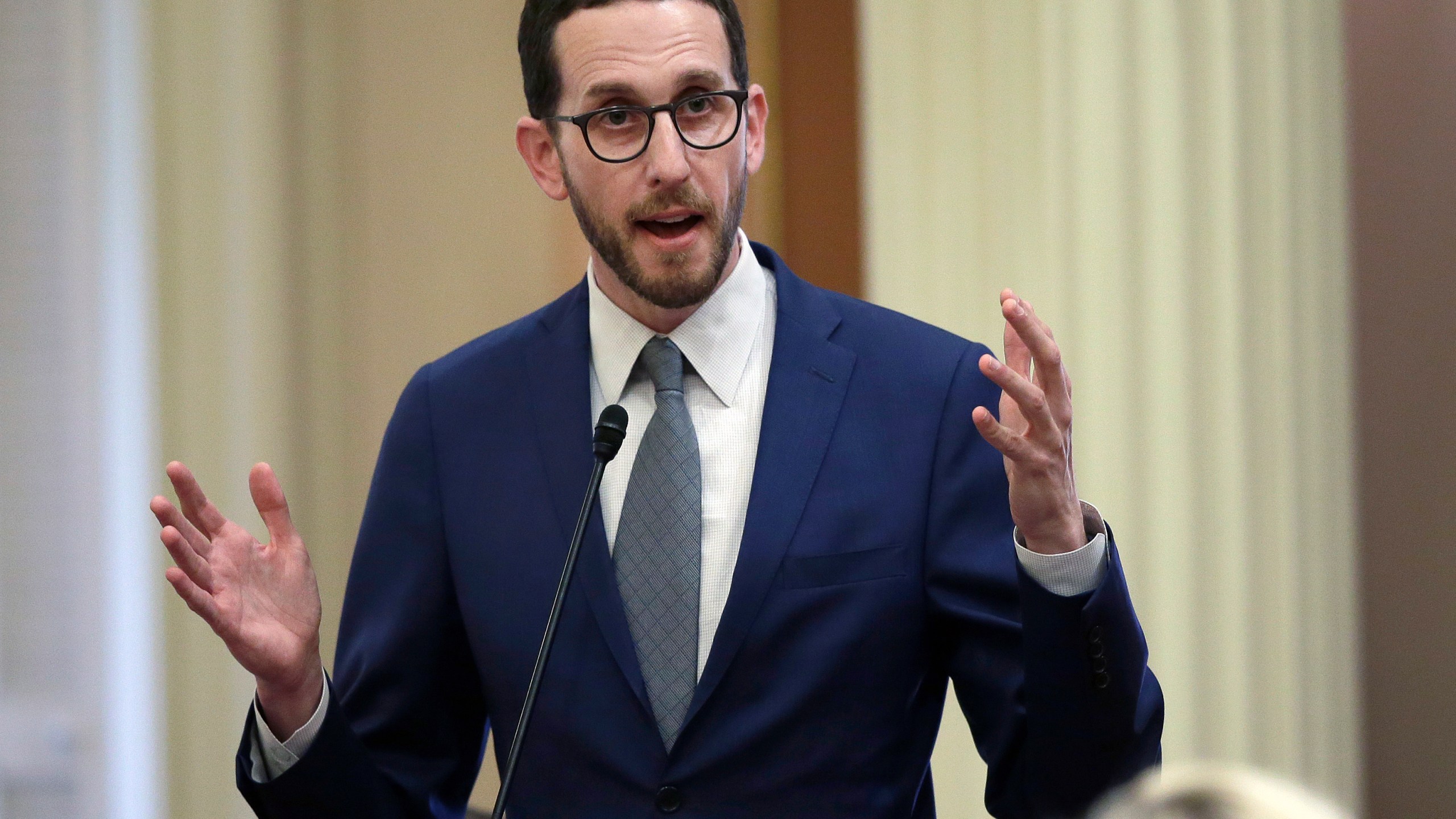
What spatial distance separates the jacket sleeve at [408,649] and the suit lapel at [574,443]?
16 cm

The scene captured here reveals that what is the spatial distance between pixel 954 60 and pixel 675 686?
6.17ft

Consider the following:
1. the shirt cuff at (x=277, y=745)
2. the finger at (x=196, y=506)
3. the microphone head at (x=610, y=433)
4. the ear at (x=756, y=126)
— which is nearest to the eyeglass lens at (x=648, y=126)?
the ear at (x=756, y=126)

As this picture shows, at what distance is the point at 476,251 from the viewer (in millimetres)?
3324

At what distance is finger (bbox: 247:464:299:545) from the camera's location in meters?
1.41

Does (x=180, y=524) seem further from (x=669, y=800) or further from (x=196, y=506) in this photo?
(x=669, y=800)

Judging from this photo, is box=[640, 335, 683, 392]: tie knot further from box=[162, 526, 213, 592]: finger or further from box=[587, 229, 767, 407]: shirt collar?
box=[162, 526, 213, 592]: finger

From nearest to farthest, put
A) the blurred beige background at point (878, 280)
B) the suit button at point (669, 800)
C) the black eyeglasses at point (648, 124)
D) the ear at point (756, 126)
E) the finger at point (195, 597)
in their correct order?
the finger at point (195, 597) < the suit button at point (669, 800) < the black eyeglasses at point (648, 124) < the ear at point (756, 126) < the blurred beige background at point (878, 280)

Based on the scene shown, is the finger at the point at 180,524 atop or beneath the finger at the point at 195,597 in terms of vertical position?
atop

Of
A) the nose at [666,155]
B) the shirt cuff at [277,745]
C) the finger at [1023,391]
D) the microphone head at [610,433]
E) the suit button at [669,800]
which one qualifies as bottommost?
the suit button at [669,800]

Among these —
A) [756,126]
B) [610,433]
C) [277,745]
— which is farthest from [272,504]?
[756,126]

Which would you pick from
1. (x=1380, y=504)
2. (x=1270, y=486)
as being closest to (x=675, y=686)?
(x=1270, y=486)

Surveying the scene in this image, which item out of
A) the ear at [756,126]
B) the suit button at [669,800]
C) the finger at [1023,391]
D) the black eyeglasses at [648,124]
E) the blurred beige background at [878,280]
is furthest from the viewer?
the blurred beige background at [878,280]

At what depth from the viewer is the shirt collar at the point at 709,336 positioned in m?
1.63

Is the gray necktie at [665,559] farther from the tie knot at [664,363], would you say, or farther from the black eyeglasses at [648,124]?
the black eyeglasses at [648,124]
